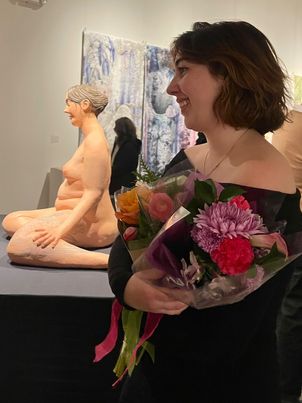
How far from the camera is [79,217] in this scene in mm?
2463

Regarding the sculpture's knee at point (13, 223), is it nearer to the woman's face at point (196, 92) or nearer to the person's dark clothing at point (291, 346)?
the person's dark clothing at point (291, 346)

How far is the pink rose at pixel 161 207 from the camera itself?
34.1 inches

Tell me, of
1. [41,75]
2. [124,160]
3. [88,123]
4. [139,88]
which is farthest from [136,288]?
[139,88]

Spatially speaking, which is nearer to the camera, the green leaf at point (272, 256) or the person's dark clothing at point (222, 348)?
the green leaf at point (272, 256)

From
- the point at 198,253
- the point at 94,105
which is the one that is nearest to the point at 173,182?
the point at 198,253

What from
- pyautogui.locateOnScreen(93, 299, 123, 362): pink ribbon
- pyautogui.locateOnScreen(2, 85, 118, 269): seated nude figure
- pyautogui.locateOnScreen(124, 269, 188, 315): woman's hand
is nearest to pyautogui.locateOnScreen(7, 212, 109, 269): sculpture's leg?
pyautogui.locateOnScreen(2, 85, 118, 269): seated nude figure

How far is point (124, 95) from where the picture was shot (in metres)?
4.91

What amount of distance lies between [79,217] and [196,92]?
5.11 ft

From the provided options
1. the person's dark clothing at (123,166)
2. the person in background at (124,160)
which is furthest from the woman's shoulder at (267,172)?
the person's dark clothing at (123,166)

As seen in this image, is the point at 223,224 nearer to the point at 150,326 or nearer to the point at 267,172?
the point at 267,172

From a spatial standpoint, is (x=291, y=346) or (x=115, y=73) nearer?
(x=291, y=346)

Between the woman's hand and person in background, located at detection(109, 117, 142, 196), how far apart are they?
2.15 meters

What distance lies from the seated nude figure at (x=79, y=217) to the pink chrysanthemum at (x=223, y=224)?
1.63m

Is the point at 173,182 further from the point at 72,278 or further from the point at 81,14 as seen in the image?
the point at 81,14
